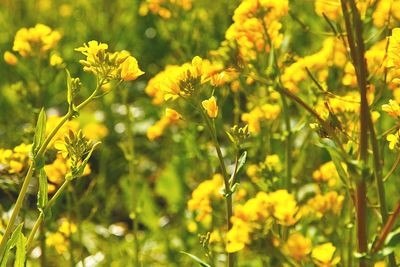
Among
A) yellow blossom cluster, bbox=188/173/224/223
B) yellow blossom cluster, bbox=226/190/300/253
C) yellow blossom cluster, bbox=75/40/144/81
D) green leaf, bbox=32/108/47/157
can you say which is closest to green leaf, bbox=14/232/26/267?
green leaf, bbox=32/108/47/157

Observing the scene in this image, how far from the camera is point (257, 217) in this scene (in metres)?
1.41

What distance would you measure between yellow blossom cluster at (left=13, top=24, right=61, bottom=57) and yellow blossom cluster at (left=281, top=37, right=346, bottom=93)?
0.76 meters

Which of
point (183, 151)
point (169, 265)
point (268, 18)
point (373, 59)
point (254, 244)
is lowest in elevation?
point (169, 265)

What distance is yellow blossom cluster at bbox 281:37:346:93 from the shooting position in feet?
8.54

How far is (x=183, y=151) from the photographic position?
346cm

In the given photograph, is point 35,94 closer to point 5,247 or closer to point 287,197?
Answer: point 5,247

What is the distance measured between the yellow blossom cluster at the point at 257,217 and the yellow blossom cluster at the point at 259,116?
1.02 metres

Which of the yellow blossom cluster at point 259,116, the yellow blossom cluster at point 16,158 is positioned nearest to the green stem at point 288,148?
the yellow blossom cluster at point 259,116

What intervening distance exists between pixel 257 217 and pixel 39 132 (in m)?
0.54

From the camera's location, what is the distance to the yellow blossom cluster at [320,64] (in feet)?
8.54

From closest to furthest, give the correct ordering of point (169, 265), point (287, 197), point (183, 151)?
1. point (287, 197)
2. point (169, 265)
3. point (183, 151)

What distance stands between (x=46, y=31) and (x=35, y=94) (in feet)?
0.94

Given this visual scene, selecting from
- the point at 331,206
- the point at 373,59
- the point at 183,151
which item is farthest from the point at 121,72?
the point at 183,151

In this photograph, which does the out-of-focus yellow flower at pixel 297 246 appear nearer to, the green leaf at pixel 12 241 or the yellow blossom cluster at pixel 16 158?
the green leaf at pixel 12 241
